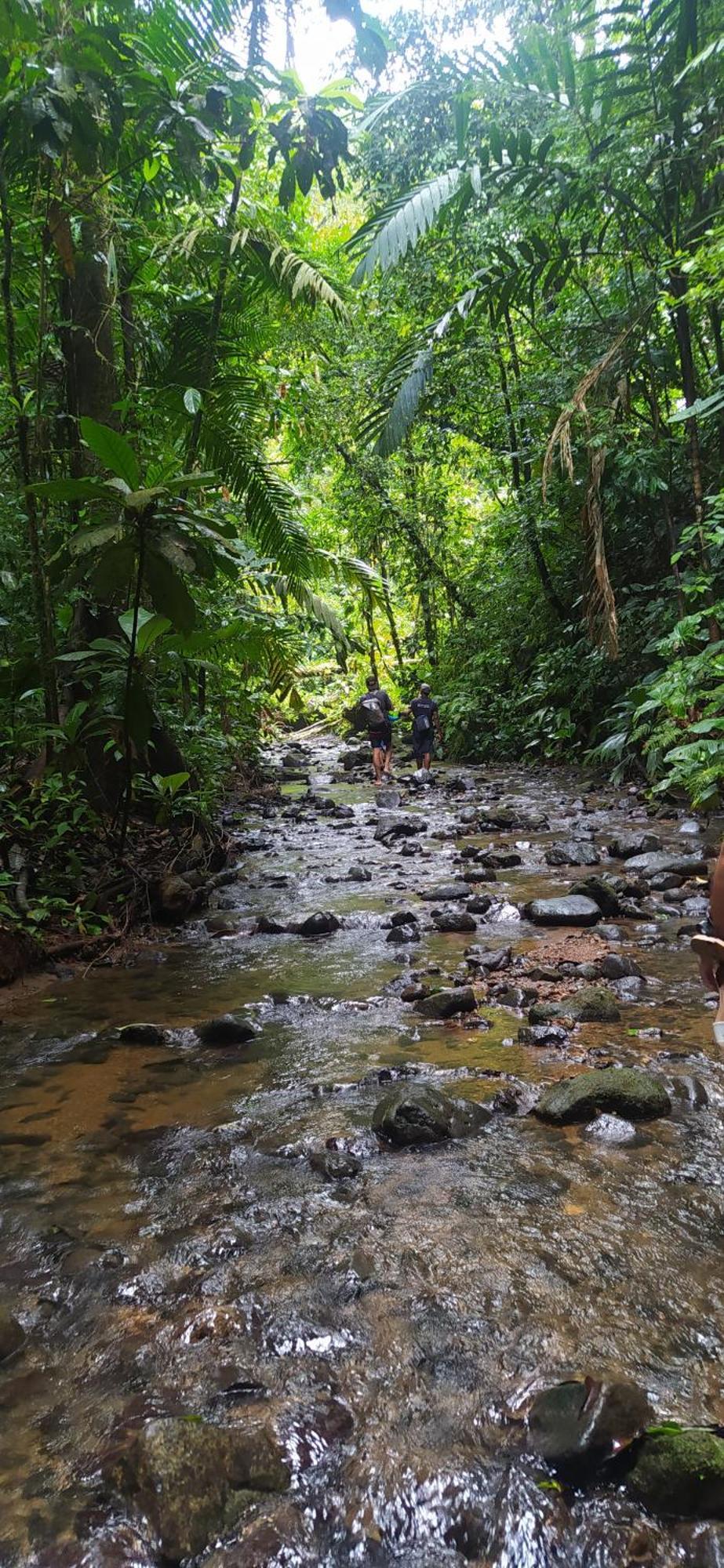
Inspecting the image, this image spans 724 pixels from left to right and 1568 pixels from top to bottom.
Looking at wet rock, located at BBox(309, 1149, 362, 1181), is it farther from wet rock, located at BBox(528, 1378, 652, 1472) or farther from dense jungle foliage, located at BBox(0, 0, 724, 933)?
dense jungle foliage, located at BBox(0, 0, 724, 933)

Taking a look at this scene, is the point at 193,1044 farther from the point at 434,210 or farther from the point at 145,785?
the point at 434,210

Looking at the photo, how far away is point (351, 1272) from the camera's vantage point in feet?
6.79

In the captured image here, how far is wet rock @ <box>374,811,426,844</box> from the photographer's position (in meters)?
8.79

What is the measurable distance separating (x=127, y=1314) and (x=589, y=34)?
12186 mm

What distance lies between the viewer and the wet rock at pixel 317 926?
5.46 metres

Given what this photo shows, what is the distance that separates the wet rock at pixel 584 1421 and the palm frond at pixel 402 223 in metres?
9.17

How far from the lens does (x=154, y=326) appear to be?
305 inches

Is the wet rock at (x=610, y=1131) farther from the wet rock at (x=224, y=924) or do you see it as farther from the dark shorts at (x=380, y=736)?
the dark shorts at (x=380, y=736)

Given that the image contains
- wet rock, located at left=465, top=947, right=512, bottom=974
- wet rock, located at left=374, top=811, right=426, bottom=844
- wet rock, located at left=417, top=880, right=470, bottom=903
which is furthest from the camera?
wet rock, located at left=374, top=811, right=426, bottom=844

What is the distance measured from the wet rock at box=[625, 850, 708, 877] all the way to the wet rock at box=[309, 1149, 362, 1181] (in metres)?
3.99

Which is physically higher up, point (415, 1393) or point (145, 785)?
point (145, 785)

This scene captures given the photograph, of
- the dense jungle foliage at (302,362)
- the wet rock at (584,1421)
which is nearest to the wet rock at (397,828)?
the dense jungle foliage at (302,362)

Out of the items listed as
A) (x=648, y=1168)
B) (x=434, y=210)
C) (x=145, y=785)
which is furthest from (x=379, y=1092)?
(x=434, y=210)

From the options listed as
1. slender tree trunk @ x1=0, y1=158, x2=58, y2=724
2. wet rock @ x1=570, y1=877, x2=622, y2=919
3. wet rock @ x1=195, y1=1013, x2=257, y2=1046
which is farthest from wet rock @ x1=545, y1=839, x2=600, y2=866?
slender tree trunk @ x1=0, y1=158, x2=58, y2=724
